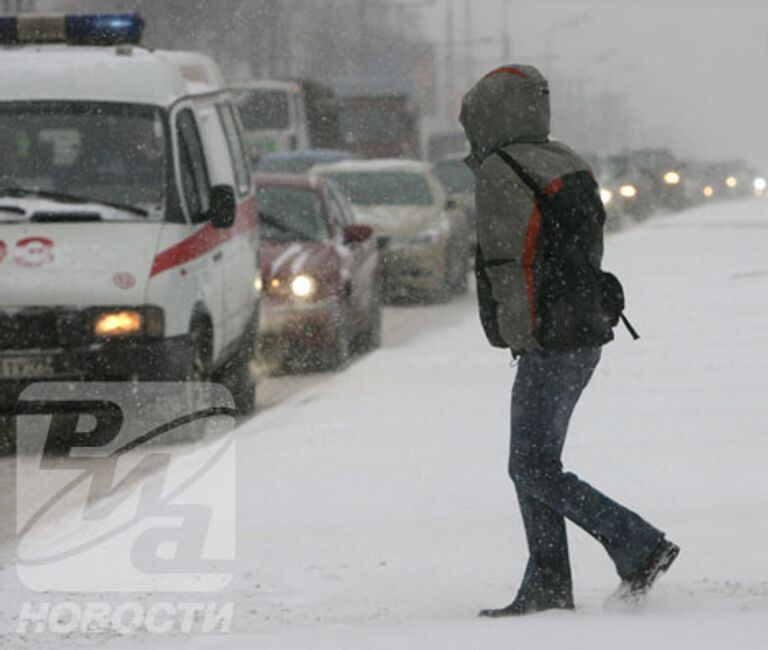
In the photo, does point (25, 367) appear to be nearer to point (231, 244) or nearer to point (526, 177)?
point (231, 244)

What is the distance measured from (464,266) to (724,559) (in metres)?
18.3

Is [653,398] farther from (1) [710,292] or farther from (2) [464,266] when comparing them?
(2) [464,266]

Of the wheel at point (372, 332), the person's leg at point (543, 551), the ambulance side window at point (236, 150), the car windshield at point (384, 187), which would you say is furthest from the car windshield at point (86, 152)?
the car windshield at point (384, 187)

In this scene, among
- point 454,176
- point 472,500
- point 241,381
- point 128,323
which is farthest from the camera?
point 454,176

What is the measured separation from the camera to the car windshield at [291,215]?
→ 1722cm

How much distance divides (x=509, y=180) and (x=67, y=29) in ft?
24.1

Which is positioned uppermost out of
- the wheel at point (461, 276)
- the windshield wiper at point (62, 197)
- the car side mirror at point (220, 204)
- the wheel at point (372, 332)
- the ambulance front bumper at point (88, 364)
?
the windshield wiper at point (62, 197)

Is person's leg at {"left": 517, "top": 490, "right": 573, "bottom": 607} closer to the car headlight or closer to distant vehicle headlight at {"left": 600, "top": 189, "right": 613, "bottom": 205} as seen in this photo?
the car headlight

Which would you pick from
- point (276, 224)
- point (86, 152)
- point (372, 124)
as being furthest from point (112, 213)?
point (372, 124)

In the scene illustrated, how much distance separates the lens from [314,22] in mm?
99500

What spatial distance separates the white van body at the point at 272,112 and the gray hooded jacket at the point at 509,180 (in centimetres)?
3910

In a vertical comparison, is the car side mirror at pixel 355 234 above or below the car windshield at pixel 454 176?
above

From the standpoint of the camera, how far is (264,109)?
4625 centimetres

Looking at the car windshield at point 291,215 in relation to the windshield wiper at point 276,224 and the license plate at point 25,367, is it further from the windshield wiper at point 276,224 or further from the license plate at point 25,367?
the license plate at point 25,367
